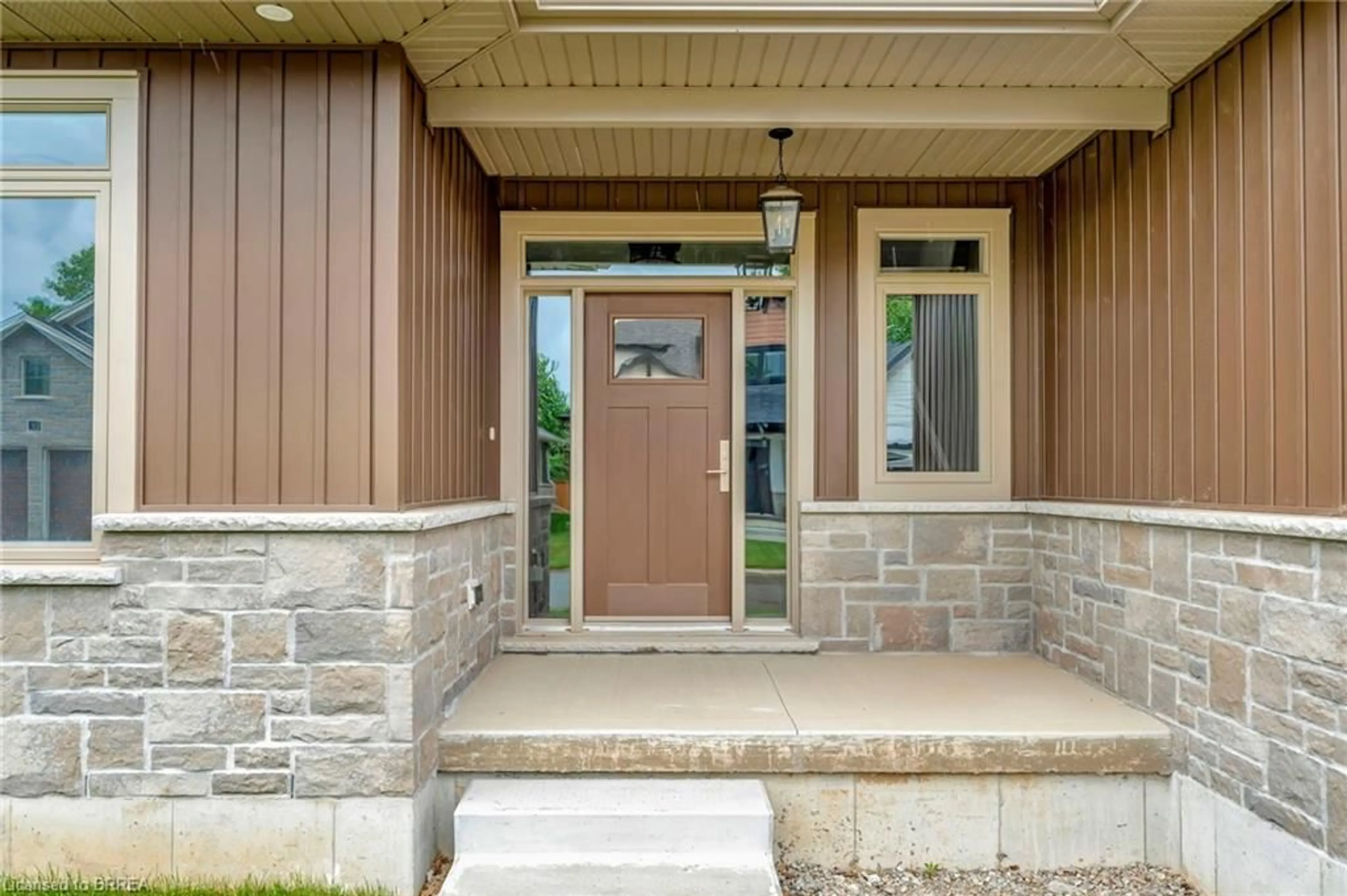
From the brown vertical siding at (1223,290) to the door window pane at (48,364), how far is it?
3942 mm

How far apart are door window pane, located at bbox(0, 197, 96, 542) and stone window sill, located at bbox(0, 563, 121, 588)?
136mm

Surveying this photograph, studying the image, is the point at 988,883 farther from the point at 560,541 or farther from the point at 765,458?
the point at 560,541

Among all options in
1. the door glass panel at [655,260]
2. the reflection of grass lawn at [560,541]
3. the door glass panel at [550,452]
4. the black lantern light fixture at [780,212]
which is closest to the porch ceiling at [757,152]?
the black lantern light fixture at [780,212]

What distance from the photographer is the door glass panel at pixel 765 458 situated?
4.33 metres

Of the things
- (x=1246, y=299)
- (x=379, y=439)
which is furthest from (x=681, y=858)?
(x=1246, y=299)

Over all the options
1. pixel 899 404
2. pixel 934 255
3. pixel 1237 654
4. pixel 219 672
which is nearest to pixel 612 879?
pixel 219 672

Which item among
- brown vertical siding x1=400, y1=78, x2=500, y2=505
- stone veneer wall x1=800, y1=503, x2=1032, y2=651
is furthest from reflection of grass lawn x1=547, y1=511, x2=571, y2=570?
stone veneer wall x1=800, y1=503, x2=1032, y2=651

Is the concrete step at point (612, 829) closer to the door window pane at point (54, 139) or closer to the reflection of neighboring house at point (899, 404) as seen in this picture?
the reflection of neighboring house at point (899, 404)

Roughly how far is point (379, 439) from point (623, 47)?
1638 mm

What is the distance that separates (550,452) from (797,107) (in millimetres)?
2102

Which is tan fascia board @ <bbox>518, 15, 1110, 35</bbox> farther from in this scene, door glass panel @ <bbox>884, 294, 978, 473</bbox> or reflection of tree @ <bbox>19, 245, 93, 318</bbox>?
reflection of tree @ <bbox>19, 245, 93, 318</bbox>

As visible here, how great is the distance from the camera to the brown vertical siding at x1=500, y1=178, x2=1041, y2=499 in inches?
167

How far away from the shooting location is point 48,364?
9.36ft

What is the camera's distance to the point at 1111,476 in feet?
11.7
